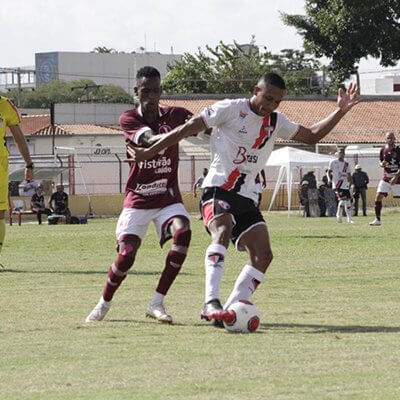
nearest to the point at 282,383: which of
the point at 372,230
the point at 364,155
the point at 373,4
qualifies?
the point at 372,230

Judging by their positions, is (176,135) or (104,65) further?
(104,65)

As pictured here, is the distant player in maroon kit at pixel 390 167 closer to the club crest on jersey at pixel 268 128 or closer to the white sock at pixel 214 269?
the club crest on jersey at pixel 268 128

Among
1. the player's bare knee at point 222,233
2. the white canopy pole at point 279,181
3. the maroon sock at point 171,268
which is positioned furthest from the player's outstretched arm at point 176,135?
the white canopy pole at point 279,181

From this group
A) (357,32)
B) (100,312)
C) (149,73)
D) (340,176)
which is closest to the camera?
(100,312)

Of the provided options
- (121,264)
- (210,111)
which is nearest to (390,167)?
(121,264)

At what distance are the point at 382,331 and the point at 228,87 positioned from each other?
313ft

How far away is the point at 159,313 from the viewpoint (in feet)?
34.9

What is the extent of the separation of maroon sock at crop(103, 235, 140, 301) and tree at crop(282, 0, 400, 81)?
29404 millimetres

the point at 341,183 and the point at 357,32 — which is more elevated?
the point at 357,32

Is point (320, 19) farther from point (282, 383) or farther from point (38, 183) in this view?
point (282, 383)

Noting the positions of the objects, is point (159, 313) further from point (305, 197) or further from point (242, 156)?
point (305, 197)

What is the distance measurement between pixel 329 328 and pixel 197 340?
117 cm

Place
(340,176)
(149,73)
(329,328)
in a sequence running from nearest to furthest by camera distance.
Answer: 1. (329,328)
2. (149,73)
3. (340,176)

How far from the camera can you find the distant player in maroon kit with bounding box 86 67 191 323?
10836 mm
